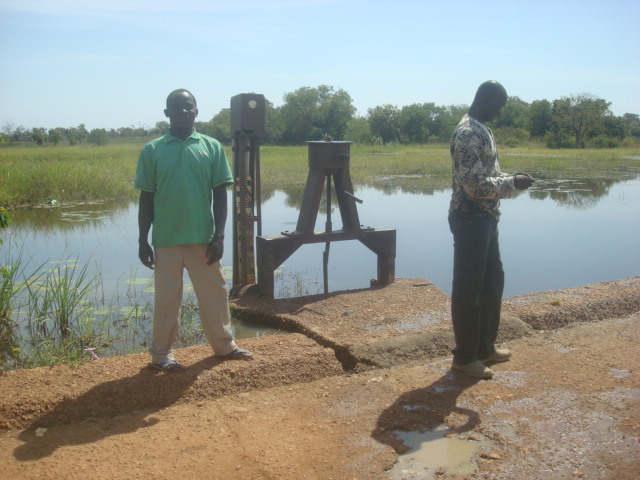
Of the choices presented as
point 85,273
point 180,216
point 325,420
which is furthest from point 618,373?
point 85,273

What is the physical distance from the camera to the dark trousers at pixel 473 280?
380cm

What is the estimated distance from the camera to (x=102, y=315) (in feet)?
20.1

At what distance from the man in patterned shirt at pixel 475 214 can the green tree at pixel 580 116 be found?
Result: 45.1 meters

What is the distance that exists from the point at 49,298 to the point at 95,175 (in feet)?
35.6

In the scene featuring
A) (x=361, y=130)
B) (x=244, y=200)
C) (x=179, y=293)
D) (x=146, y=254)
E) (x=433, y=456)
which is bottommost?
(x=433, y=456)

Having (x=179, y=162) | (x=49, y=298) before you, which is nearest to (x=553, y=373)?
(x=179, y=162)

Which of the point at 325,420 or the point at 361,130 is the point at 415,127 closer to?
the point at 361,130

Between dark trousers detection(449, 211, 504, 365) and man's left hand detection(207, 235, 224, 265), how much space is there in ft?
4.39

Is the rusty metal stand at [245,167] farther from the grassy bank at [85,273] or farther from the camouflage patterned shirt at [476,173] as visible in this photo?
the camouflage patterned shirt at [476,173]

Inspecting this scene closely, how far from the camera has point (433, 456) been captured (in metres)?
3.06

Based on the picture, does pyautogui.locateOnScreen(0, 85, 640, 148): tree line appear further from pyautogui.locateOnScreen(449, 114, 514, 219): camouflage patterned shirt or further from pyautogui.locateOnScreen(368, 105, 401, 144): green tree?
pyautogui.locateOnScreen(449, 114, 514, 219): camouflage patterned shirt

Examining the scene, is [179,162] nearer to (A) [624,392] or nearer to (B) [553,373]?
(B) [553,373]

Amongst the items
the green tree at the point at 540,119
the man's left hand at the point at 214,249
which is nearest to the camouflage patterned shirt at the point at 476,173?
the man's left hand at the point at 214,249

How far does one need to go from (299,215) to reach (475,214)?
2.32m
